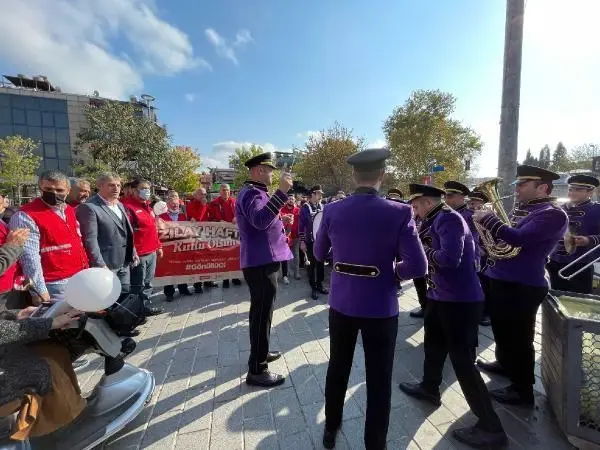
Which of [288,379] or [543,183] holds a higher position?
[543,183]

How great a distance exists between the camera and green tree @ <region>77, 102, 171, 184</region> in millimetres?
23766

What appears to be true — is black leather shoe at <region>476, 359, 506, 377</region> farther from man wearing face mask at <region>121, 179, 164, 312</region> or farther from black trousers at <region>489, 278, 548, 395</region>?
man wearing face mask at <region>121, 179, 164, 312</region>

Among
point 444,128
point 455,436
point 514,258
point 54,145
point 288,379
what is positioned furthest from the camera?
point 54,145

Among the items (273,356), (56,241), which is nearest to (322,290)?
(273,356)

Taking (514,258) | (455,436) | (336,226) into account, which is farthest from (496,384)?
(336,226)

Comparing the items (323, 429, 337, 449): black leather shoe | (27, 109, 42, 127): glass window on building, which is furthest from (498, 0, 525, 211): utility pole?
(27, 109, 42, 127): glass window on building

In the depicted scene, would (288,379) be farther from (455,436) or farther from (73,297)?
(73,297)

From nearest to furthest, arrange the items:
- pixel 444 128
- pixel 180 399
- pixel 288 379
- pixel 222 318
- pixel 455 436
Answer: pixel 455 436 < pixel 180 399 < pixel 288 379 < pixel 222 318 < pixel 444 128

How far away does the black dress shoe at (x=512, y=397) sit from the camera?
2.72 meters

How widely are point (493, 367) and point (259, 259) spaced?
9.22ft

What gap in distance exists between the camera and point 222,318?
5008 millimetres

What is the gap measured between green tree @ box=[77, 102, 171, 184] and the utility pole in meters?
24.1

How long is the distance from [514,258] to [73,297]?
137 inches

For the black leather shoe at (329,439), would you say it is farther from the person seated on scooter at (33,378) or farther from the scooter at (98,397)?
the person seated on scooter at (33,378)
